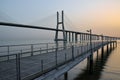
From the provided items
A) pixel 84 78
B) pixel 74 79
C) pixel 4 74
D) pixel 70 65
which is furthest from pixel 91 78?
pixel 4 74

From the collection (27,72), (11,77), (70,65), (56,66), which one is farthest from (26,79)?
(70,65)

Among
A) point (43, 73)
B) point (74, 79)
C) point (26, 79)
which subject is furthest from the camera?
point (74, 79)

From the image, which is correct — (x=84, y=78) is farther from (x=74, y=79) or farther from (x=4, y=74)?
(x=4, y=74)

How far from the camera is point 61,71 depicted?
288 inches

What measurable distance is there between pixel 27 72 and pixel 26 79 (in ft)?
3.16

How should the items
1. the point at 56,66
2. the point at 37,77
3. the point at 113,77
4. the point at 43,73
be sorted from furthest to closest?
the point at 113,77 < the point at 56,66 < the point at 43,73 < the point at 37,77

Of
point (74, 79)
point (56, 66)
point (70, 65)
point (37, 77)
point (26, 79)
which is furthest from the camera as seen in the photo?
point (74, 79)

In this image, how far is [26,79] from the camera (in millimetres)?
4875

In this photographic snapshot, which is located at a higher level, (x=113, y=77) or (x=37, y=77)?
(x=37, y=77)

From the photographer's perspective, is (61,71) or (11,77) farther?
(61,71)

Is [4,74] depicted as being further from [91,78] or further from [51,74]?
[91,78]

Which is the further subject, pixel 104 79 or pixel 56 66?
pixel 104 79

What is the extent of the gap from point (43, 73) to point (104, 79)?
9549mm

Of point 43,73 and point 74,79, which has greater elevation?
point 43,73
